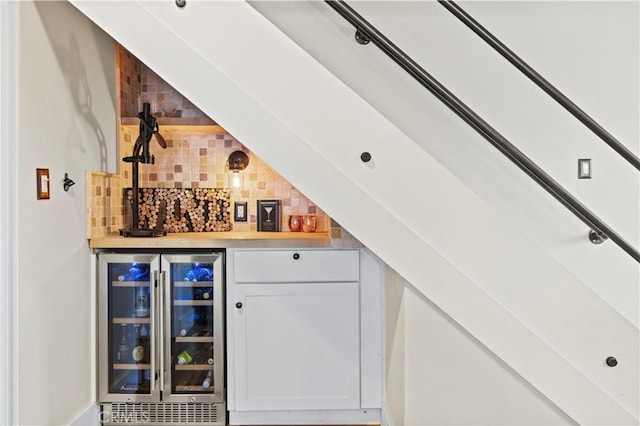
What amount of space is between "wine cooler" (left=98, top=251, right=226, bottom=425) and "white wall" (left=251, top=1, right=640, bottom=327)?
130 cm

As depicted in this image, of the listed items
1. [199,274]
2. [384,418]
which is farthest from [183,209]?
[384,418]

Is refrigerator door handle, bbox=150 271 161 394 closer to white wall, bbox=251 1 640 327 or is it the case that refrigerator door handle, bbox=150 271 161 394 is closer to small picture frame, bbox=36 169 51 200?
small picture frame, bbox=36 169 51 200

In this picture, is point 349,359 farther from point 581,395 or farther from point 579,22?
point 579,22

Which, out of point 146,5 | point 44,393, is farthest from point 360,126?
point 44,393

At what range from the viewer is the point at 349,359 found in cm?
246

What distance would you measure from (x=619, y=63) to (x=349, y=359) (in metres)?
2.02

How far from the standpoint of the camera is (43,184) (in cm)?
203

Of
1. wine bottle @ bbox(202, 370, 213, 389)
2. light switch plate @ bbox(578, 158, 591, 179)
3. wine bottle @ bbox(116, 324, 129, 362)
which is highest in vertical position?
light switch plate @ bbox(578, 158, 591, 179)

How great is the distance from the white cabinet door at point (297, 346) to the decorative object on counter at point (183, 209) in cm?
69

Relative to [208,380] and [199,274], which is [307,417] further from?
[199,274]

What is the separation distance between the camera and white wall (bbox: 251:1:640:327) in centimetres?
239

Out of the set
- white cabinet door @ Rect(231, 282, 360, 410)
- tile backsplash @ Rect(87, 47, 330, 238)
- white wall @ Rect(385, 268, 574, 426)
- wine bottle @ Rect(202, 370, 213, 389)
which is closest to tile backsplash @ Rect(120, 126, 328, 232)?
tile backsplash @ Rect(87, 47, 330, 238)

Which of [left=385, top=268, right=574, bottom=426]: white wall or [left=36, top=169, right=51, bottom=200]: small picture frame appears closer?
[left=385, top=268, right=574, bottom=426]: white wall
